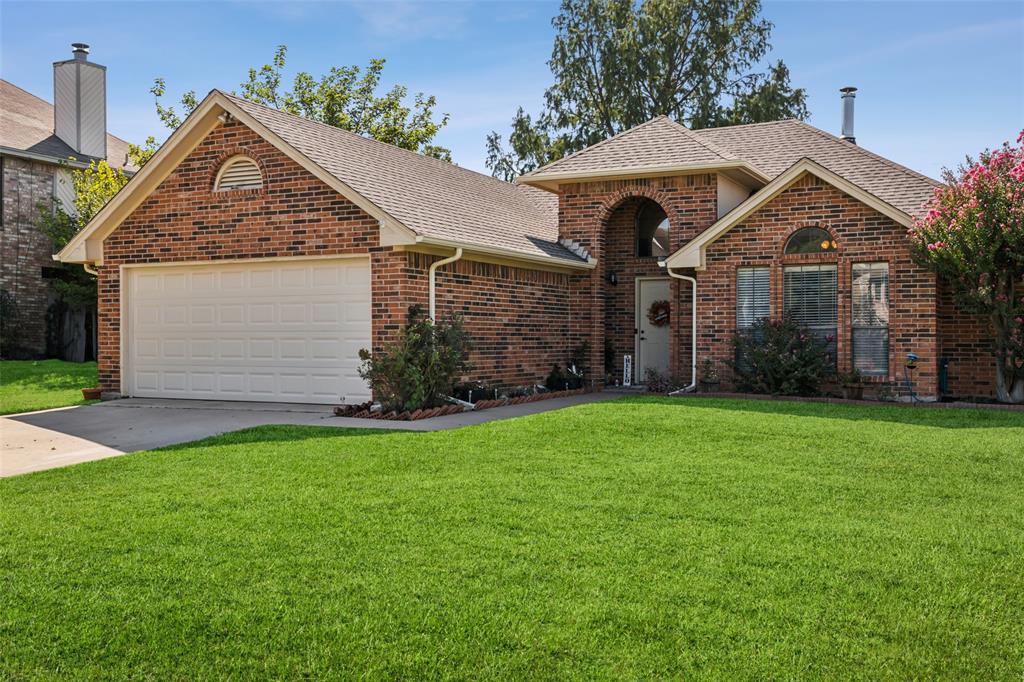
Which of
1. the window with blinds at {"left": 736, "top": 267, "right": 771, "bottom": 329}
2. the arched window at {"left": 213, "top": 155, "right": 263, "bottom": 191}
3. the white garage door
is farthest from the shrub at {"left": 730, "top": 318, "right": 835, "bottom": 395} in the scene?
the arched window at {"left": 213, "top": 155, "right": 263, "bottom": 191}

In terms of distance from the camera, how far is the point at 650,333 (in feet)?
61.7

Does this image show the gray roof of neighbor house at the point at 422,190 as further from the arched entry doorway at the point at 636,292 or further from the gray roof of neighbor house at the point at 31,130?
the gray roof of neighbor house at the point at 31,130

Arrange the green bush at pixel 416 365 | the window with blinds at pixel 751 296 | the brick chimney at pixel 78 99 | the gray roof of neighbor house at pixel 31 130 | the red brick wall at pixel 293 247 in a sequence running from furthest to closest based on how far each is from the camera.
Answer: the brick chimney at pixel 78 99 → the gray roof of neighbor house at pixel 31 130 → the window with blinds at pixel 751 296 → the red brick wall at pixel 293 247 → the green bush at pixel 416 365

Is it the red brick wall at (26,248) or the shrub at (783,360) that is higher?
the red brick wall at (26,248)

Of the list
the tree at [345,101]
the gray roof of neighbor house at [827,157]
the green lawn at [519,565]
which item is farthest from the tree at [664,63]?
the green lawn at [519,565]

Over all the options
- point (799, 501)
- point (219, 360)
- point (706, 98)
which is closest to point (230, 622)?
point (799, 501)

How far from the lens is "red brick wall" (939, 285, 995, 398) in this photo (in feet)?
50.0

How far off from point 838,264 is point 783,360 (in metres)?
Answer: 1.88

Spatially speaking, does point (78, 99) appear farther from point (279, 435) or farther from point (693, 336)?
point (279, 435)

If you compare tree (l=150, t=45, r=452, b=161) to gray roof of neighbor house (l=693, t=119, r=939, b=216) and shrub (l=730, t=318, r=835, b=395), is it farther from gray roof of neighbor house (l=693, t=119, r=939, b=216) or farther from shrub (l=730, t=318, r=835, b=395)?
shrub (l=730, t=318, r=835, b=395)

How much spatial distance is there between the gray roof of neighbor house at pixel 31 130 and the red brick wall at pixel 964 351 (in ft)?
78.7

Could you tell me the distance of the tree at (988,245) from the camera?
13430 millimetres

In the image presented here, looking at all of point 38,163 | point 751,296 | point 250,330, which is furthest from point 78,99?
point 751,296

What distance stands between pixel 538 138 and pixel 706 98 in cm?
681
